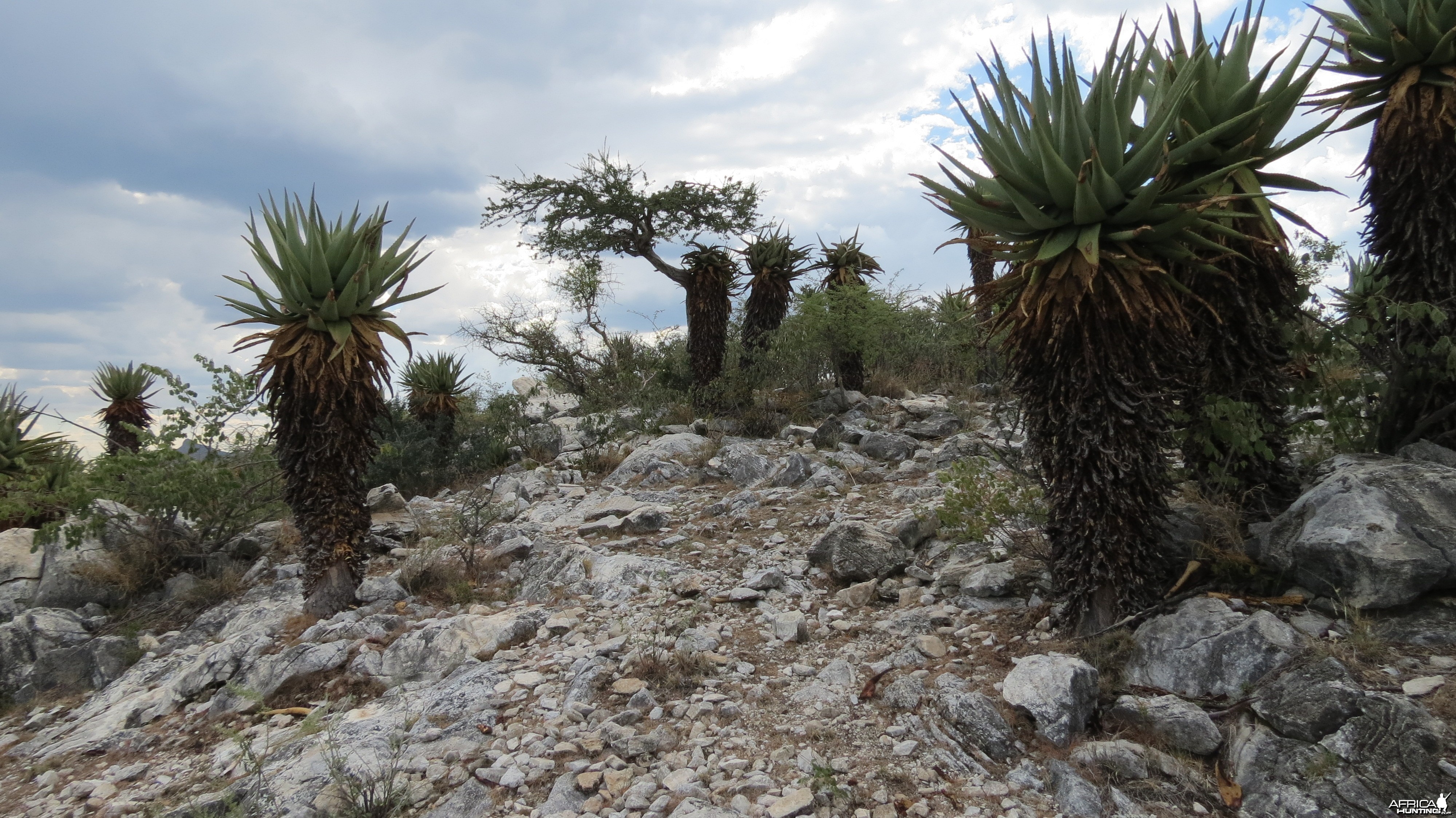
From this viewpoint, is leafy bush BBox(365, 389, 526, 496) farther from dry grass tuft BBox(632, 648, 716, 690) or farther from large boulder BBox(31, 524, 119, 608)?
dry grass tuft BBox(632, 648, 716, 690)

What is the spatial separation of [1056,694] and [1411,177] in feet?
15.0

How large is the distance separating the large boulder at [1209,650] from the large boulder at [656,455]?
24.8 ft

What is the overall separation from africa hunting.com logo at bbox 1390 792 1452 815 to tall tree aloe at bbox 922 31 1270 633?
1.55 meters

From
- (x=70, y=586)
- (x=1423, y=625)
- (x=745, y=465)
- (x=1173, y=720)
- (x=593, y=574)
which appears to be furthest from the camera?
(x=745, y=465)

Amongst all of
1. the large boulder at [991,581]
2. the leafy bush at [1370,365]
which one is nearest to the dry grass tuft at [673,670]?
the large boulder at [991,581]

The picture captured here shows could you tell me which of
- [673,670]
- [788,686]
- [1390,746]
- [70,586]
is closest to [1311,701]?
[1390,746]

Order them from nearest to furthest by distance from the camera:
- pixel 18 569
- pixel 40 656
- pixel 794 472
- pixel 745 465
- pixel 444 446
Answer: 1. pixel 40 656
2. pixel 18 569
3. pixel 794 472
4. pixel 745 465
5. pixel 444 446

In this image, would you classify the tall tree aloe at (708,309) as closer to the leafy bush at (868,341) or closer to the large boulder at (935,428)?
the leafy bush at (868,341)

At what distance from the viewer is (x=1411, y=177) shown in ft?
17.3

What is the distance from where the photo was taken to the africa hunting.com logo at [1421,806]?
2.92 meters

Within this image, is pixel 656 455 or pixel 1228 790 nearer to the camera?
pixel 1228 790

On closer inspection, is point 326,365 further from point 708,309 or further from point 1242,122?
point 708,309

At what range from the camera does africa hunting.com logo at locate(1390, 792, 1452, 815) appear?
2922mm

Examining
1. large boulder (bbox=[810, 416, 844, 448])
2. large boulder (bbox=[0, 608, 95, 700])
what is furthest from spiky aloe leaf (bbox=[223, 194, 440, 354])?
large boulder (bbox=[810, 416, 844, 448])
